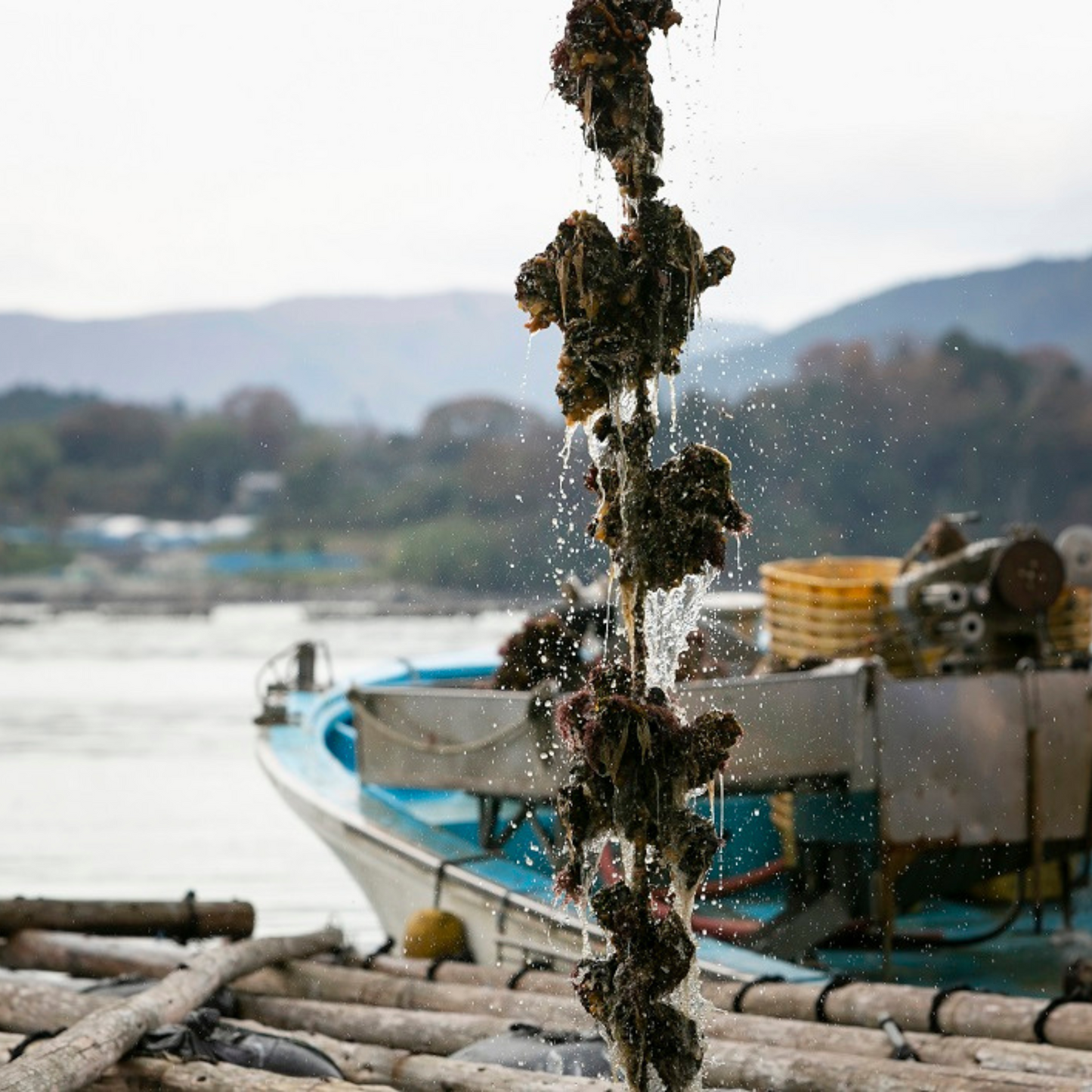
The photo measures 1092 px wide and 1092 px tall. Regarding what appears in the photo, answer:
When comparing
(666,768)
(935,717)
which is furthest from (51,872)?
(666,768)

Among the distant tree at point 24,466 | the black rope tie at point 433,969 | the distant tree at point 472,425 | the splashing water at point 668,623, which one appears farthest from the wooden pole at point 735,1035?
the distant tree at point 24,466

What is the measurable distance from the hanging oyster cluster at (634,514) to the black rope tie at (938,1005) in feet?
8.47

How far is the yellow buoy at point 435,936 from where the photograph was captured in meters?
10.4

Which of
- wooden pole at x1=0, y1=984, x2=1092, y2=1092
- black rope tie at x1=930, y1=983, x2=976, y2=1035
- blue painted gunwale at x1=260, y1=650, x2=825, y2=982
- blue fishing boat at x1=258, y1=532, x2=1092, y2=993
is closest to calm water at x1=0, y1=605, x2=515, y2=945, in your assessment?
blue painted gunwale at x1=260, y1=650, x2=825, y2=982

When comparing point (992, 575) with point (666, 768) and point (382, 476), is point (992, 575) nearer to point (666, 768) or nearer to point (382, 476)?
point (666, 768)

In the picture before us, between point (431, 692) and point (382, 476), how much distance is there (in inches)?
3170

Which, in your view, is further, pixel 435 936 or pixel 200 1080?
pixel 435 936

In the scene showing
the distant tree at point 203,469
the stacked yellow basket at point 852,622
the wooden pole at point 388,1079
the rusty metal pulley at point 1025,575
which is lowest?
the wooden pole at point 388,1079

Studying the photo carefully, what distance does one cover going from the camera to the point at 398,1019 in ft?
25.7

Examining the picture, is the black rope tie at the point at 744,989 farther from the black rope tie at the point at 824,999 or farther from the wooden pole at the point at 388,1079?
the wooden pole at the point at 388,1079

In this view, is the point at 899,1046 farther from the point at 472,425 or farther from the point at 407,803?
the point at 472,425

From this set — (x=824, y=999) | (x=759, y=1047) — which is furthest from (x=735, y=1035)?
(x=824, y=999)

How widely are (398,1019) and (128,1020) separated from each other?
48.7 inches

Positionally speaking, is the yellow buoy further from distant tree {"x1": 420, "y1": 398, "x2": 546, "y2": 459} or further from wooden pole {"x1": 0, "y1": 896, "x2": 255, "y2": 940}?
distant tree {"x1": 420, "y1": 398, "x2": 546, "y2": 459}
